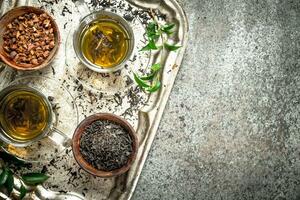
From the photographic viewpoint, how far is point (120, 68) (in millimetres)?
1380

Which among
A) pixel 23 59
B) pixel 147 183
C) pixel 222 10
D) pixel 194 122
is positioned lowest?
pixel 147 183

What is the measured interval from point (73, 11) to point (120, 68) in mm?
244

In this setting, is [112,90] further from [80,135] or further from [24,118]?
[24,118]

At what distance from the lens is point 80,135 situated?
1.32 metres

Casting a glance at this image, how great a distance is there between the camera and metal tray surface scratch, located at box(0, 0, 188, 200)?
1387mm

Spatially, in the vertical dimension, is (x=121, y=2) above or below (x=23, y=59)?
above

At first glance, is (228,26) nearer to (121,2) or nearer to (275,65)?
(275,65)

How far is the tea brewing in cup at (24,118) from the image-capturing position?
135 centimetres

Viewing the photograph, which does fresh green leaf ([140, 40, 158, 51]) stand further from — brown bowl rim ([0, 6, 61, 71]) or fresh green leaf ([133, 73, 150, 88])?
brown bowl rim ([0, 6, 61, 71])

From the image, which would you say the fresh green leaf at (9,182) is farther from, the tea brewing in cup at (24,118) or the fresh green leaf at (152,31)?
the fresh green leaf at (152,31)

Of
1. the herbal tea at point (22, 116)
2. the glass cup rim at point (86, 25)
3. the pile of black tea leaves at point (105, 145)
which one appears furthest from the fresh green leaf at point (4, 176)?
the glass cup rim at point (86, 25)

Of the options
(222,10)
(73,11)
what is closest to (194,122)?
(222,10)

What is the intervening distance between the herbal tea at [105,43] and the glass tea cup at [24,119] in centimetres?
22

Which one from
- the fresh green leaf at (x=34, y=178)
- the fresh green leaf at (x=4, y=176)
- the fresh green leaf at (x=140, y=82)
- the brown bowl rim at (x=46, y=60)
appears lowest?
the fresh green leaf at (x=34, y=178)
